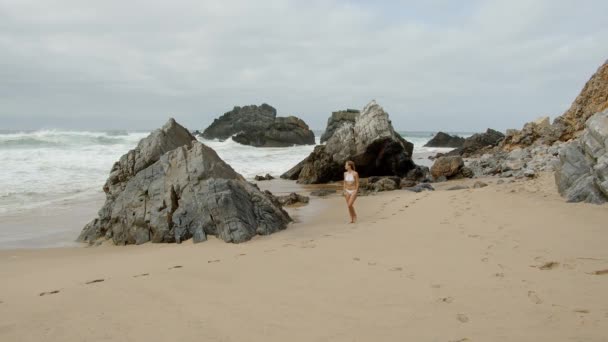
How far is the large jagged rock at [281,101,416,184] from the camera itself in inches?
682

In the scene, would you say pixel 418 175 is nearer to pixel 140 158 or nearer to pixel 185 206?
pixel 140 158

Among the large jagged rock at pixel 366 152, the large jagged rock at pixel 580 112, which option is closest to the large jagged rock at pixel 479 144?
the large jagged rock at pixel 580 112

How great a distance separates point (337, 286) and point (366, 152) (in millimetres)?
13306

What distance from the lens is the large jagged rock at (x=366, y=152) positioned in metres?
17.3

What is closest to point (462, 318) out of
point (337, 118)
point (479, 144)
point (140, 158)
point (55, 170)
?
point (140, 158)

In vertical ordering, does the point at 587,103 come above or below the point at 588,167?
above

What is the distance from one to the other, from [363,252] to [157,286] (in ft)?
8.47

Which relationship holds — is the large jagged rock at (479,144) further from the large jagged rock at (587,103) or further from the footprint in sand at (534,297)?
the footprint in sand at (534,297)

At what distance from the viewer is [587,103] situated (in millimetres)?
21625

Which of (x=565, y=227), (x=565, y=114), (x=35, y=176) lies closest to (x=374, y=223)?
(x=565, y=227)

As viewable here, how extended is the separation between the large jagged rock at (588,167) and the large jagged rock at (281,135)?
3634 cm

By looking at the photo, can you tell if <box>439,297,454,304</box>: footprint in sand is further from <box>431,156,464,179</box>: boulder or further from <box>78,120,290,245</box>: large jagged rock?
<box>431,156,464,179</box>: boulder

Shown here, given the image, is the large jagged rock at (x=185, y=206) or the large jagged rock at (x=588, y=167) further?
the large jagged rock at (x=588, y=167)

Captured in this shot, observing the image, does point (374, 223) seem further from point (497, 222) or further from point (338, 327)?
point (338, 327)
